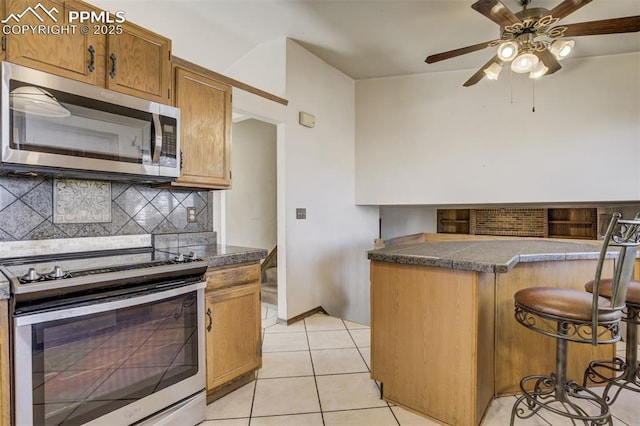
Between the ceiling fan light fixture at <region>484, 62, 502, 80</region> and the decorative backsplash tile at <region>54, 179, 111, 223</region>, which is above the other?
the ceiling fan light fixture at <region>484, 62, 502, 80</region>

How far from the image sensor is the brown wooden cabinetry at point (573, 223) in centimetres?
646

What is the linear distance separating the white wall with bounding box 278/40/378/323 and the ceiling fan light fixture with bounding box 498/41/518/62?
188 centimetres

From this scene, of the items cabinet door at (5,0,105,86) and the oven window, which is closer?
the oven window

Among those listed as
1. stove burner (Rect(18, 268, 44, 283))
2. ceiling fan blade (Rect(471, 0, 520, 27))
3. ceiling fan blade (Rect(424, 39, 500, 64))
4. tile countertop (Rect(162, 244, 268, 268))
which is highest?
ceiling fan blade (Rect(424, 39, 500, 64))

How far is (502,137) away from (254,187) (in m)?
3.19

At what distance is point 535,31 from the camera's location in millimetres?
2166

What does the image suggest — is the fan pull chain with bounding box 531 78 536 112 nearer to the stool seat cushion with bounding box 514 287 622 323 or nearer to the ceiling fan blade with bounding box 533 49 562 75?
the ceiling fan blade with bounding box 533 49 562 75

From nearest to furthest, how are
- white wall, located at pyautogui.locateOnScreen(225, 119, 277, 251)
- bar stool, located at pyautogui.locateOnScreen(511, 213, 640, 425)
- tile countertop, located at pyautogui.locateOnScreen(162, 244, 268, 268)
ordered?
bar stool, located at pyautogui.locateOnScreen(511, 213, 640, 425) → tile countertop, located at pyautogui.locateOnScreen(162, 244, 268, 268) → white wall, located at pyautogui.locateOnScreen(225, 119, 277, 251)

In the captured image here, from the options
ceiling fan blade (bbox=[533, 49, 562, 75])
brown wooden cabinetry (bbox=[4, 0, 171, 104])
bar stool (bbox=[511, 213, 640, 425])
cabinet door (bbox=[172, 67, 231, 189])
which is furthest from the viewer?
ceiling fan blade (bbox=[533, 49, 562, 75])

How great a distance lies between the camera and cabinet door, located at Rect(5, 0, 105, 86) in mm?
1444

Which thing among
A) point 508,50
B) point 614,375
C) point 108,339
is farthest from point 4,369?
point 614,375

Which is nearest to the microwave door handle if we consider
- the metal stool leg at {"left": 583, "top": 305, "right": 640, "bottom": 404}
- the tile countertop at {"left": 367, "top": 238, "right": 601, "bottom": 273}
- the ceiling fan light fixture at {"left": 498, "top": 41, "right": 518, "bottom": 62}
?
the tile countertop at {"left": 367, "top": 238, "right": 601, "bottom": 273}

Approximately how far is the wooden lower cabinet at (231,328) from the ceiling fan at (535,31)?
7.06 feet

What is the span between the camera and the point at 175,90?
204 cm
